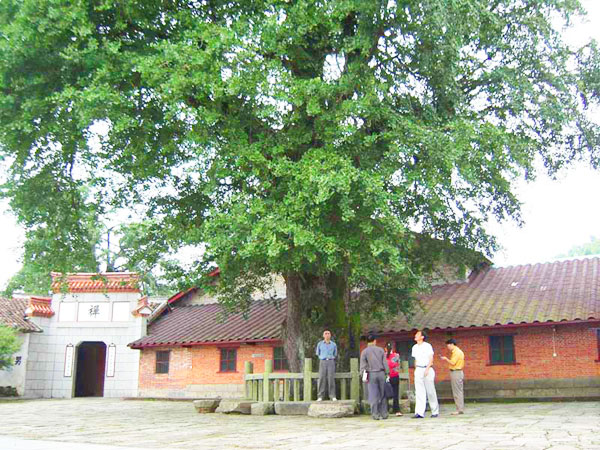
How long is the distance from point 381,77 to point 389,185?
2.91 m

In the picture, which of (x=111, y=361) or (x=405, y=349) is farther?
(x=111, y=361)

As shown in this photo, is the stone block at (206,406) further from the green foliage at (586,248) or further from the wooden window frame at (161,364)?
the green foliage at (586,248)

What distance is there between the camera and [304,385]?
586 inches

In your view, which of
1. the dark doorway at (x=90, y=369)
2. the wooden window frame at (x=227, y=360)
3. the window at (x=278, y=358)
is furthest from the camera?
the dark doorway at (x=90, y=369)

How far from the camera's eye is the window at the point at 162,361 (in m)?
28.5

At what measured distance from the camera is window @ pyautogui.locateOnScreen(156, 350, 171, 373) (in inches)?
1123

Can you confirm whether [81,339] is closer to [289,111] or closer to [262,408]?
[262,408]

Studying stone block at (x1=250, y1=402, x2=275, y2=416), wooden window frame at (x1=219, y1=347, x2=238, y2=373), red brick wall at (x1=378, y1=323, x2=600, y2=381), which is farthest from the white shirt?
wooden window frame at (x1=219, y1=347, x2=238, y2=373)

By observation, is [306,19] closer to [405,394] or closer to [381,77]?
[381,77]

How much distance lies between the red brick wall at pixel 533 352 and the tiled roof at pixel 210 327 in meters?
6.06

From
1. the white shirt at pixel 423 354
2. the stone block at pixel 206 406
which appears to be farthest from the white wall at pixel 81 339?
the white shirt at pixel 423 354

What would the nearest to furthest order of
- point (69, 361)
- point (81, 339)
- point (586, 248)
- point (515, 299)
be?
point (515, 299) → point (69, 361) → point (81, 339) → point (586, 248)

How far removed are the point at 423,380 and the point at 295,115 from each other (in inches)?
251

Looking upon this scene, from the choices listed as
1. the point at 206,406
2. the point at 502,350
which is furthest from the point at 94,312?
the point at 502,350
